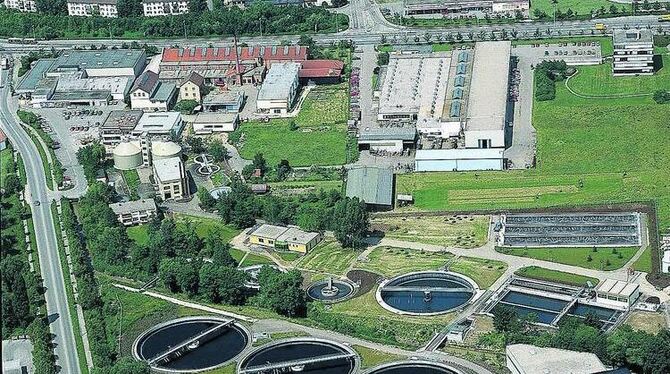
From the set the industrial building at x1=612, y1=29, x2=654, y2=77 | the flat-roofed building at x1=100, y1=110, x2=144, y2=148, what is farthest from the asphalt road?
the industrial building at x1=612, y1=29, x2=654, y2=77

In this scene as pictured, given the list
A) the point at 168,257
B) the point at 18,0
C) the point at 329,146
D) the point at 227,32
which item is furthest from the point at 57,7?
the point at 168,257

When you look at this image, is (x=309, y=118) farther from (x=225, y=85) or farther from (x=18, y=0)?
(x=18, y=0)

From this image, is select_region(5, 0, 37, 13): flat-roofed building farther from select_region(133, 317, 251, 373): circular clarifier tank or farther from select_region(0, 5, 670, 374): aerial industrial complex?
select_region(133, 317, 251, 373): circular clarifier tank

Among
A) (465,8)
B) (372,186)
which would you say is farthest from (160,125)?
(465,8)

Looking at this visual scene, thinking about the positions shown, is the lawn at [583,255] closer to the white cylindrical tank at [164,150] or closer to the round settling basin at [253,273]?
the round settling basin at [253,273]

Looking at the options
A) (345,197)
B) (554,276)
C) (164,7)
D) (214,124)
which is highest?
(164,7)

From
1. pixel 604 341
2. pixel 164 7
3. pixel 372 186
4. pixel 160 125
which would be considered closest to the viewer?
pixel 604 341

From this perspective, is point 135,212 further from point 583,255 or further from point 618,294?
point 618,294
